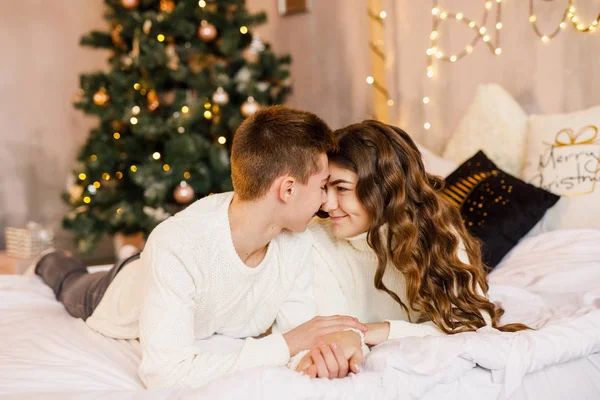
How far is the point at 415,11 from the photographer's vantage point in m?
3.06

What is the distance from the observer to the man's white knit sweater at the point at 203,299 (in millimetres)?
1291

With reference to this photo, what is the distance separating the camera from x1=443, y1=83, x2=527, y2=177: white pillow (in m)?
2.46

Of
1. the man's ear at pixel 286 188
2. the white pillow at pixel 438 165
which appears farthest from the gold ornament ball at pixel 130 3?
the man's ear at pixel 286 188

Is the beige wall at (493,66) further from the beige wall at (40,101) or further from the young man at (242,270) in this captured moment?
the beige wall at (40,101)

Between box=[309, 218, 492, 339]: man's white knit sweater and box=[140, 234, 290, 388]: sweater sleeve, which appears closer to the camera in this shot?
box=[140, 234, 290, 388]: sweater sleeve

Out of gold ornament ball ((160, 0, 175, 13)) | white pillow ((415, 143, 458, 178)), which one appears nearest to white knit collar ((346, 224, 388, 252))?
white pillow ((415, 143, 458, 178))

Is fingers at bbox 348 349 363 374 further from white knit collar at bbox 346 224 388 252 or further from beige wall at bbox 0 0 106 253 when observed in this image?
beige wall at bbox 0 0 106 253

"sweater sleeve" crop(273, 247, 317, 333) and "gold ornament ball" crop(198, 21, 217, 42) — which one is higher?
"gold ornament ball" crop(198, 21, 217, 42)

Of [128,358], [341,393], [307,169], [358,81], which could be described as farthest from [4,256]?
[341,393]

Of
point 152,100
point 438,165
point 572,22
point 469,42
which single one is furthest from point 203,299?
point 152,100

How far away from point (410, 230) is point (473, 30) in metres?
1.51

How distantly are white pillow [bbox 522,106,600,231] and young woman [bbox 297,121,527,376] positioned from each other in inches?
22.5

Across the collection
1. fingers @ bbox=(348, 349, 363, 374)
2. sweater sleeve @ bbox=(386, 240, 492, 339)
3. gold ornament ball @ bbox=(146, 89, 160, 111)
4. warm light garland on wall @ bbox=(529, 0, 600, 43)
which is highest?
warm light garland on wall @ bbox=(529, 0, 600, 43)

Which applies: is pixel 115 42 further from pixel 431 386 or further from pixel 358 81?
Answer: pixel 431 386
